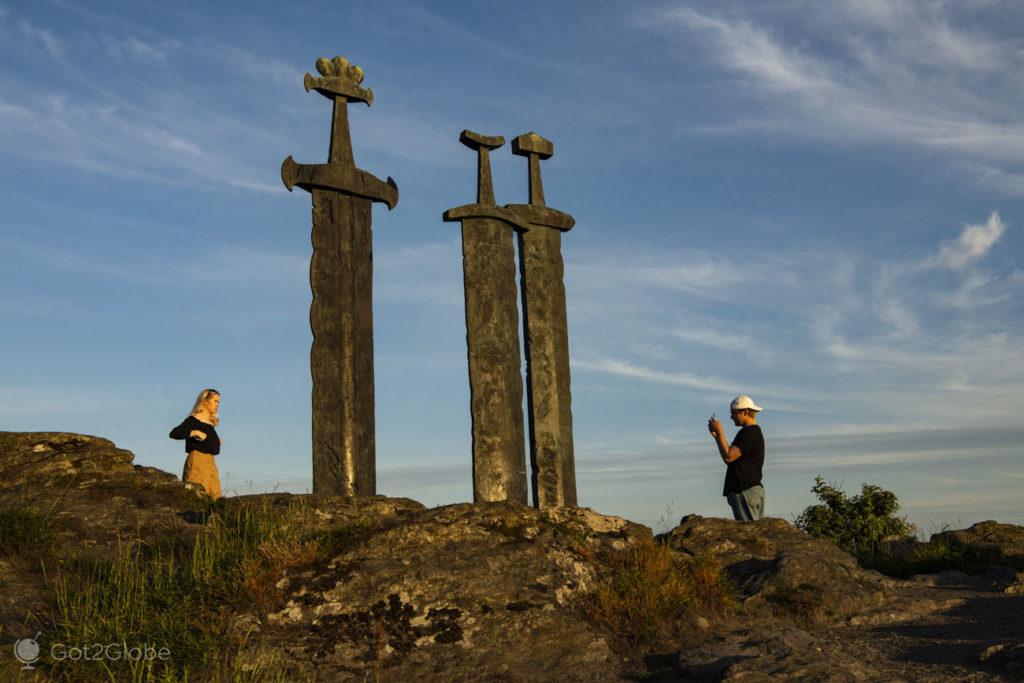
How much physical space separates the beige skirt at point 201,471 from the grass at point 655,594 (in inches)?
169

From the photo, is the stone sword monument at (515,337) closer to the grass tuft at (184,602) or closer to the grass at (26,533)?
the grass tuft at (184,602)

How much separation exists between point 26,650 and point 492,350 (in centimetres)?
651

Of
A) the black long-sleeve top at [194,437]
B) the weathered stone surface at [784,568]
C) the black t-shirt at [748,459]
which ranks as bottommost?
the weathered stone surface at [784,568]

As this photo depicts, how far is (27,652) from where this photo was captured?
18.3ft

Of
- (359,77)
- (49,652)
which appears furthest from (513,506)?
(359,77)

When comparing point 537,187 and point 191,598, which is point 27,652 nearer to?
point 191,598

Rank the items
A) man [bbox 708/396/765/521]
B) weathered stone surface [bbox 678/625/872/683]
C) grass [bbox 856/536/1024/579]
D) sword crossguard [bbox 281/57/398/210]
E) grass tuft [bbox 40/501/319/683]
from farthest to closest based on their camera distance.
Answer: sword crossguard [bbox 281/57/398/210]
grass [bbox 856/536/1024/579]
man [bbox 708/396/765/521]
grass tuft [bbox 40/501/319/683]
weathered stone surface [bbox 678/625/872/683]

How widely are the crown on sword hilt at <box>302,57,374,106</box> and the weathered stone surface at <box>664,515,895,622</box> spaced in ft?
19.1

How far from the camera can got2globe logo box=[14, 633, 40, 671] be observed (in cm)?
552

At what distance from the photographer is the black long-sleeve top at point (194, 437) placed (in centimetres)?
922

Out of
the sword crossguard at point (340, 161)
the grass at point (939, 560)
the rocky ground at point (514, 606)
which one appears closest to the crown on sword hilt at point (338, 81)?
the sword crossguard at point (340, 161)

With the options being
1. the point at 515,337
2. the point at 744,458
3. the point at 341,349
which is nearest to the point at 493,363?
the point at 515,337

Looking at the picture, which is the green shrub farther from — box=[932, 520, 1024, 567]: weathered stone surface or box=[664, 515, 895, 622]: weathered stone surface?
box=[664, 515, 895, 622]: weathered stone surface

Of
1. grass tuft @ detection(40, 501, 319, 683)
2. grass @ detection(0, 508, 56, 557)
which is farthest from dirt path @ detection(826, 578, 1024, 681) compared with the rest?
grass @ detection(0, 508, 56, 557)
